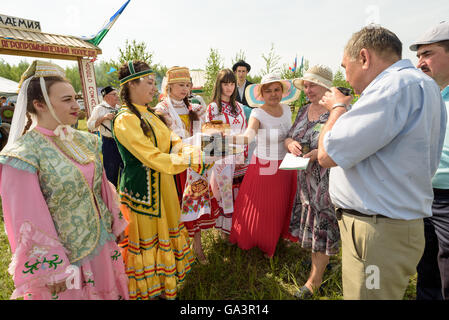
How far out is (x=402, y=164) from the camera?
4.44 feet

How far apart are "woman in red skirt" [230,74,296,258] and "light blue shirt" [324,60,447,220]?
5.05ft

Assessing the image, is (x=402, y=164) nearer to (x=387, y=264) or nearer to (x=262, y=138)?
(x=387, y=264)

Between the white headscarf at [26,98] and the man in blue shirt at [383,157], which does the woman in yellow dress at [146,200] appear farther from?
the man in blue shirt at [383,157]

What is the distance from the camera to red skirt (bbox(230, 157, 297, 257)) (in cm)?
304

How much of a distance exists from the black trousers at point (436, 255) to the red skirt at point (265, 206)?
4.52 ft

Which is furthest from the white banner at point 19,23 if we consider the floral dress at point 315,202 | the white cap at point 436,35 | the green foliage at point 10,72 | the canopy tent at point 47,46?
the green foliage at point 10,72

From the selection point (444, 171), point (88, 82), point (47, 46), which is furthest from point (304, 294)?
point (88, 82)

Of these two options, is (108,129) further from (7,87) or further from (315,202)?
(7,87)

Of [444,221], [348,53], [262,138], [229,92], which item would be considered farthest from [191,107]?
[444,221]

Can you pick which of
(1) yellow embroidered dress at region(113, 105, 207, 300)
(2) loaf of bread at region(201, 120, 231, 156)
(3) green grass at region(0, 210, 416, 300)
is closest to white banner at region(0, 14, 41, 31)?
(3) green grass at region(0, 210, 416, 300)

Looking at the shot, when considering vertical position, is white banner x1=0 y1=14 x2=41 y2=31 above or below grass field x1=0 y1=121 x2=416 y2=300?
above

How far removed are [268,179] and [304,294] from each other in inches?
50.9

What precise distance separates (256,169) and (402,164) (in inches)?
75.1

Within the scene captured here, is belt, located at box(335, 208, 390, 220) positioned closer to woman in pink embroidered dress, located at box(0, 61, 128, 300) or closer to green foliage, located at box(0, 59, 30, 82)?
woman in pink embroidered dress, located at box(0, 61, 128, 300)
